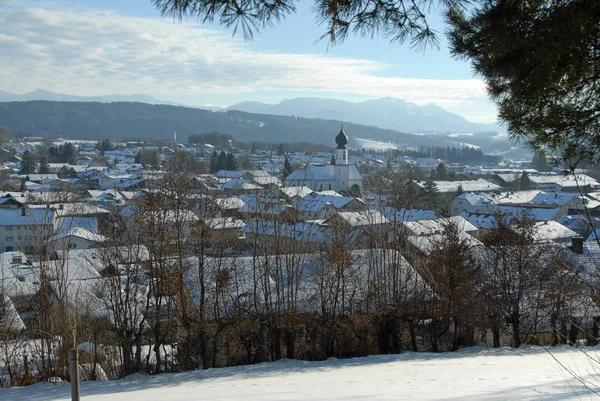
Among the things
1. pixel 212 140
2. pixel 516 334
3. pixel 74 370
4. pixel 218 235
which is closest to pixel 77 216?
pixel 218 235

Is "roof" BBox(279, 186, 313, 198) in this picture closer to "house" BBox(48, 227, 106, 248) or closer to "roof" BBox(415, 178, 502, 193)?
"house" BBox(48, 227, 106, 248)

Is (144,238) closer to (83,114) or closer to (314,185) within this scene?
(314,185)

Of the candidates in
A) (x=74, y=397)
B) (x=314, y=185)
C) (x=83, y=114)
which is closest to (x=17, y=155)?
(x=314, y=185)

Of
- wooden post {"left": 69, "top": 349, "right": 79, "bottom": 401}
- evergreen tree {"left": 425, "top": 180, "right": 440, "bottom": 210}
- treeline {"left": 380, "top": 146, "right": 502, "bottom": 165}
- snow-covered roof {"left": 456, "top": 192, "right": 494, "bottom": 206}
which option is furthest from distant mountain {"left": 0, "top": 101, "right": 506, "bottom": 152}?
wooden post {"left": 69, "top": 349, "right": 79, "bottom": 401}

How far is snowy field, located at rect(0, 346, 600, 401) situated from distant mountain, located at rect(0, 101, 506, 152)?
157277mm

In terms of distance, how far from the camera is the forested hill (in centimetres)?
16525

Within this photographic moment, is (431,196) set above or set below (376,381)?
below

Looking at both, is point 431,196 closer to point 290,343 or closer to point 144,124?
point 290,343

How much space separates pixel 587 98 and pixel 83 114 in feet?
611

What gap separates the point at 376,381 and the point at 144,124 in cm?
17608

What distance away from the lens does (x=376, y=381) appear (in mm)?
8539

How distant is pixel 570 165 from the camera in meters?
4.98

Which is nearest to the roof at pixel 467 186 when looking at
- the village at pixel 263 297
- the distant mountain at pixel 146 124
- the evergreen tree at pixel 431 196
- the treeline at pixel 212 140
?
the evergreen tree at pixel 431 196

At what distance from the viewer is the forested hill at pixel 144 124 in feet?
542
